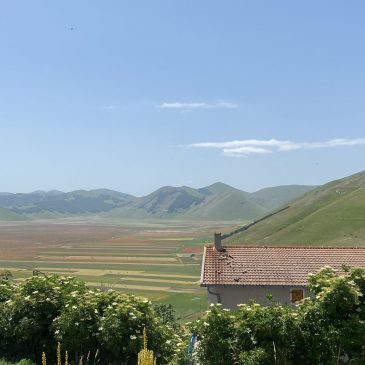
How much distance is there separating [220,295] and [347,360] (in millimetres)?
13074

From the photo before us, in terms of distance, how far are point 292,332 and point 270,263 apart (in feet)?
50.0

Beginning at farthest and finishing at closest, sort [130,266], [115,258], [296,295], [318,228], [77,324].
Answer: [115,258]
[318,228]
[130,266]
[296,295]
[77,324]

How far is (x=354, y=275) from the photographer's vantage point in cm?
1612

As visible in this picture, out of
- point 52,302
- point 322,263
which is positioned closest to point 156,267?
point 322,263

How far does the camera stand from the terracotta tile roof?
28.2 metres

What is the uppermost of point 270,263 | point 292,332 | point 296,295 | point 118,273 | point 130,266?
point 270,263


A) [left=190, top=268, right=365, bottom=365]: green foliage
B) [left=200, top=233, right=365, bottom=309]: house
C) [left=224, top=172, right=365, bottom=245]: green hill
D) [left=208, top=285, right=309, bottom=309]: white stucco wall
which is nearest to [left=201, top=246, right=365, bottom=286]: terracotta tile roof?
[left=200, top=233, right=365, bottom=309]: house

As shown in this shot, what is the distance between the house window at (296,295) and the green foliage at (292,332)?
12.4 m

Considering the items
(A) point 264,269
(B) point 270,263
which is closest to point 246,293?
(A) point 264,269

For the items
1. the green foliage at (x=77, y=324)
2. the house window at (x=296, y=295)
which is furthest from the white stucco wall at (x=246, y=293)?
the green foliage at (x=77, y=324)

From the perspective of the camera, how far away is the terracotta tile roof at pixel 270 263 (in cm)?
2823

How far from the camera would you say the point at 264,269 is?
29.3 m

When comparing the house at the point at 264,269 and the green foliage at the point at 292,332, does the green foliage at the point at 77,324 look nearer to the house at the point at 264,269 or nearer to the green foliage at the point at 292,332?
the green foliage at the point at 292,332

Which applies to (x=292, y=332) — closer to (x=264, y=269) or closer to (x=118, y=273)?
(x=264, y=269)
